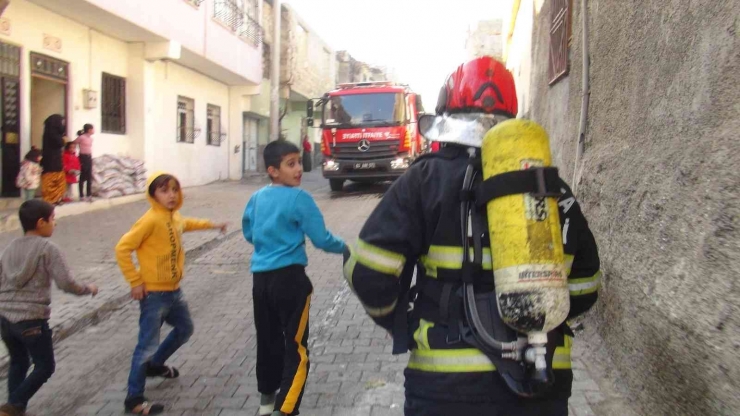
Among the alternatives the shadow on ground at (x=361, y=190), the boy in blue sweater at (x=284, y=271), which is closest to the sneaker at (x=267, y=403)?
the boy in blue sweater at (x=284, y=271)

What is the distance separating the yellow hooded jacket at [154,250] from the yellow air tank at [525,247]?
107 inches

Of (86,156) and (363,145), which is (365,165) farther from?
(86,156)

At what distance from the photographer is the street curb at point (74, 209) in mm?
10227

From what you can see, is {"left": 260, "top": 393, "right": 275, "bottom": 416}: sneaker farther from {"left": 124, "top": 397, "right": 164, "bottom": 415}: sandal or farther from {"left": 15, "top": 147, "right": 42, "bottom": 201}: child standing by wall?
{"left": 15, "top": 147, "right": 42, "bottom": 201}: child standing by wall

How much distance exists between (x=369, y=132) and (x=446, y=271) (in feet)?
49.5

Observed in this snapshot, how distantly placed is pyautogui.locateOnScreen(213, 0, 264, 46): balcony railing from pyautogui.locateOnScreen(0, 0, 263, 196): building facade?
0.03m

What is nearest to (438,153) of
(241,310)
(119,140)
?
(241,310)

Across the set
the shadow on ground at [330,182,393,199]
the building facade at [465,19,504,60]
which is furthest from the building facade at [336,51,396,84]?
the shadow on ground at [330,182,393,199]

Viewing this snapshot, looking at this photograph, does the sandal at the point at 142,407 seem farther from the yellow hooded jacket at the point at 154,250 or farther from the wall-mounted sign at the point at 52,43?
the wall-mounted sign at the point at 52,43

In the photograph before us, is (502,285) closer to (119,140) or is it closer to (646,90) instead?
(646,90)

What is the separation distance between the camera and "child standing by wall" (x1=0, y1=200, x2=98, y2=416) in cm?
388

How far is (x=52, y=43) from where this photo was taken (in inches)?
474

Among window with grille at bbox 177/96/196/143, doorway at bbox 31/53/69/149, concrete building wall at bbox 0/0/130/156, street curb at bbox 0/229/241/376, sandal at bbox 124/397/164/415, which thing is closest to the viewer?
sandal at bbox 124/397/164/415

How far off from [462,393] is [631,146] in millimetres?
3159
